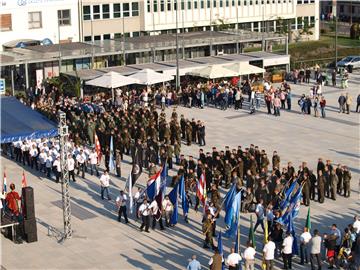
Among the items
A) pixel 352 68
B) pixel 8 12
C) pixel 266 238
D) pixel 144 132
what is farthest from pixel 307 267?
pixel 8 12

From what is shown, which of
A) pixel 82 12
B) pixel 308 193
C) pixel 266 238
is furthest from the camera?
pixel 82 12

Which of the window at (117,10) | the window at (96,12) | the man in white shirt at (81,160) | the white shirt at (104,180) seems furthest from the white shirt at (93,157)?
the window at (117,10)

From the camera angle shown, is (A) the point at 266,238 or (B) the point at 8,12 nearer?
(A) the point at 266,238

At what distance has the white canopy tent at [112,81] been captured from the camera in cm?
4743

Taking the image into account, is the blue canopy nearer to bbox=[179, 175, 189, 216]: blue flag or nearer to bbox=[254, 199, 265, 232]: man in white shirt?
bbox=[179, 175, 189, 216]: blue flag

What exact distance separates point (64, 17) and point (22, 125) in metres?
33.6

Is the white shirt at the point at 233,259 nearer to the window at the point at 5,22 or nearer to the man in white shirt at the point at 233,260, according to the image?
the man in white shirt at the point at 233,260

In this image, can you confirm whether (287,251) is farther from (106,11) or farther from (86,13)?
(106,11)

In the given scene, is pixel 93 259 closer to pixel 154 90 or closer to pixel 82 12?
pixel 154 90

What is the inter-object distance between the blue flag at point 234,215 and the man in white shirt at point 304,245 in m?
2.59

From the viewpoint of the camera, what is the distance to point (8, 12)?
210ft

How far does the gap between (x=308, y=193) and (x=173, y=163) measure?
7964 mm

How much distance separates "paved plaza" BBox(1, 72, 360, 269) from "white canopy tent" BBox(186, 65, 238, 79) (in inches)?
277

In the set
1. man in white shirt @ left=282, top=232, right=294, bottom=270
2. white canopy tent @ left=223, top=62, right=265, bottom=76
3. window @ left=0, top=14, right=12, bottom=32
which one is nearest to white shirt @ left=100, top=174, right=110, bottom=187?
man in white shirt @ left=282, top=232, right=294, bottom=270
